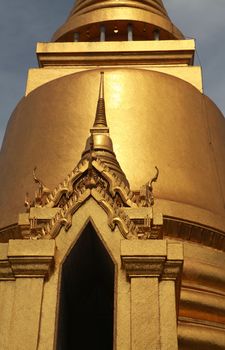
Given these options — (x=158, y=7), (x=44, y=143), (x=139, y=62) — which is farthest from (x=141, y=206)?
(x=158, y=7)

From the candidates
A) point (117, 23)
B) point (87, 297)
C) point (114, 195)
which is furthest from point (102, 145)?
point (117, 23)

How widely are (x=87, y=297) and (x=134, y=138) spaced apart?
5022mm

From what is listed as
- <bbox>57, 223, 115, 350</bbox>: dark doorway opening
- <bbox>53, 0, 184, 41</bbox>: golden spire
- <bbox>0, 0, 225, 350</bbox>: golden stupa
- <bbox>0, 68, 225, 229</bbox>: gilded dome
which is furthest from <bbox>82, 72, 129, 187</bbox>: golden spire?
<bbox>53, 0, 184, 41</bbox>: golden spire

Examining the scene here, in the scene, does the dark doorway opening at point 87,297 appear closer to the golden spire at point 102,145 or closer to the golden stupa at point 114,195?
the golden stupa at point 114,195

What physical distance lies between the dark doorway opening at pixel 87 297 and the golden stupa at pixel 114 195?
1cm

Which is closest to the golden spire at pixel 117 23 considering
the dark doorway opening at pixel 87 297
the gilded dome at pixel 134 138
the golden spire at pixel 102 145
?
the gilded dome at pixel 134 138

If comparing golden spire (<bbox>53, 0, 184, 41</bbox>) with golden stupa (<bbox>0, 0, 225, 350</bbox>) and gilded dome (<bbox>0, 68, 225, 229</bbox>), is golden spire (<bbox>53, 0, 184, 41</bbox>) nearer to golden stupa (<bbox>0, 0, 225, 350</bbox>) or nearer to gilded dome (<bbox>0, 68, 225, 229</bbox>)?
golden stupa (<bbox>0, 0, 225, 350</bbox>)

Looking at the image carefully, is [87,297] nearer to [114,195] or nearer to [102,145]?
[114,195]

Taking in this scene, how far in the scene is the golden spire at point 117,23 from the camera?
15.6m

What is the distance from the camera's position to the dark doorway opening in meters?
5.93

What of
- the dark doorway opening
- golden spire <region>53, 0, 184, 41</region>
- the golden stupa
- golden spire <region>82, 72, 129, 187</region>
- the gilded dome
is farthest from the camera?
golden spire <region>53, 0, 184, 41</region>

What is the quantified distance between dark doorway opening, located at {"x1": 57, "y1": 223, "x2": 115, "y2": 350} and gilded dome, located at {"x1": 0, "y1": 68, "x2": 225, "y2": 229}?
338 centimetres

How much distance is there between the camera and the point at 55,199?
6555 millimetres

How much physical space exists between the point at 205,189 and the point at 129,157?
1.40 metres
